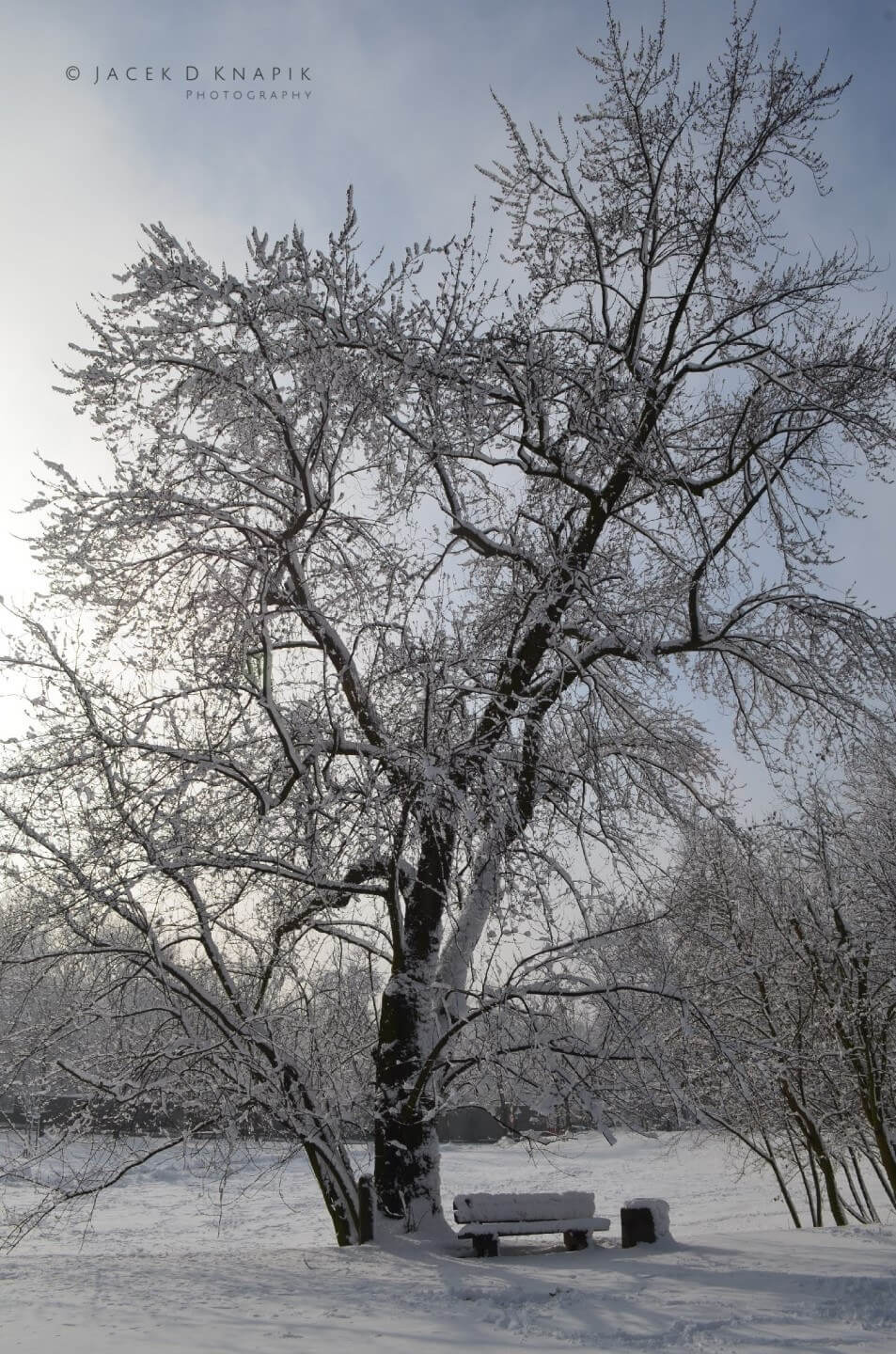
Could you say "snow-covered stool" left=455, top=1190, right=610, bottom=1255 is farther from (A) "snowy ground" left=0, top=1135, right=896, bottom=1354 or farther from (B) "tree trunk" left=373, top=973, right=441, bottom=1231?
(B) "tree trunk" left=373, top=973, right=441, bottom=1231

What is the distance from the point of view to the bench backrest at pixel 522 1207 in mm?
8273

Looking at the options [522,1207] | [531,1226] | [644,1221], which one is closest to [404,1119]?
[522,1207]

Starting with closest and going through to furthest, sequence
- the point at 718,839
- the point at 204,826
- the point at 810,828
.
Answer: the point at 204,826 → the point at 718,839 → the point at 810,828

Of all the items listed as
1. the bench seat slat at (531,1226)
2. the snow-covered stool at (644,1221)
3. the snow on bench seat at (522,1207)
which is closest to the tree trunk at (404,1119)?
the snow on bench seat at (522,1207)

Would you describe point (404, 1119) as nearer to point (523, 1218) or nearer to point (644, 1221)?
point (523, 1218)

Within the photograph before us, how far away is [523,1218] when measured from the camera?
8422 mm

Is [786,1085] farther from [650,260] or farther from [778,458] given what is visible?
[650,260]

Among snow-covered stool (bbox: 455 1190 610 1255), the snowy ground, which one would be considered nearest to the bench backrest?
snow-covered stool (bbox: 455 1190 610 1255)

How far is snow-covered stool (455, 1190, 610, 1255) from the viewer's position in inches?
319

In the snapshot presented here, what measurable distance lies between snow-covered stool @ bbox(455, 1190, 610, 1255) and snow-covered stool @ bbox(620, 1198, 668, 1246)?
0.20 metres

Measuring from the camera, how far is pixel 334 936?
905 centimetres

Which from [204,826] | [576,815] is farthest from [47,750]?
[576,815]

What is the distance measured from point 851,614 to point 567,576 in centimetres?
285

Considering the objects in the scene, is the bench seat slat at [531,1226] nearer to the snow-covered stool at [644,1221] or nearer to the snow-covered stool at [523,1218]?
the snow-covered stool at [523,1218]
